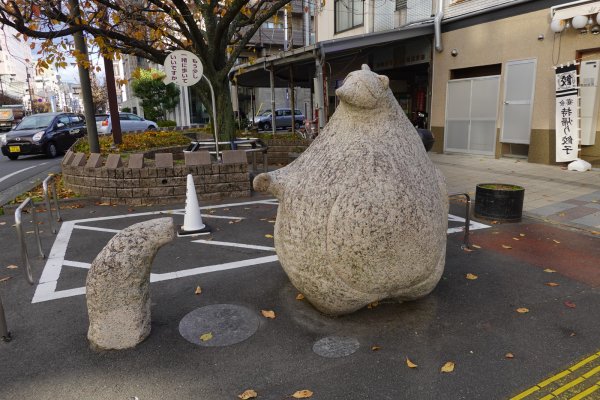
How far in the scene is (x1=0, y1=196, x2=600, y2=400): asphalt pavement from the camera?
3.02 meters

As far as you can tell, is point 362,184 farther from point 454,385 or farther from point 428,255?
point 454,385

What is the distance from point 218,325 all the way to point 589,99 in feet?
37.4

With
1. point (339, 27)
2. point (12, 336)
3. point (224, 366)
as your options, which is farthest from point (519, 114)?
point (12, 336)

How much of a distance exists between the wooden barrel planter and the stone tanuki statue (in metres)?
3.69

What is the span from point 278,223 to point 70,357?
203 cm

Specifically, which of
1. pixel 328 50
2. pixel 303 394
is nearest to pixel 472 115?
pixel 328 50

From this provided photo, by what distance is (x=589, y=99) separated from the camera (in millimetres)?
10805

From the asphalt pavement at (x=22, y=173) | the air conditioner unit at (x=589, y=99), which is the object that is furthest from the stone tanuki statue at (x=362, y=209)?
the air conditioner unit at (x=589, y=99)

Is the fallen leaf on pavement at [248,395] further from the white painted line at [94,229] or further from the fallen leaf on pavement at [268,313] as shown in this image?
the white painted line at [94,229]

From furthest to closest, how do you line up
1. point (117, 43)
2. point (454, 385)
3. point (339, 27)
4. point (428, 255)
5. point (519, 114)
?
1. point (339, 27)
2. point (519, 114)
3. point (117, 43)
4. point (428, 255)
5. point (454, 385)

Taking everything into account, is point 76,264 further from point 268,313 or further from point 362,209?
point 362,209

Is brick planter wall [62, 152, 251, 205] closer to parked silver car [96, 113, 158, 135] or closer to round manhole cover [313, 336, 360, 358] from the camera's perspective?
round manhole cover [313, 336, 360, 358]

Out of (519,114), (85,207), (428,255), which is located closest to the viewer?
(428,255)

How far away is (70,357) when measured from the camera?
3391 mm
